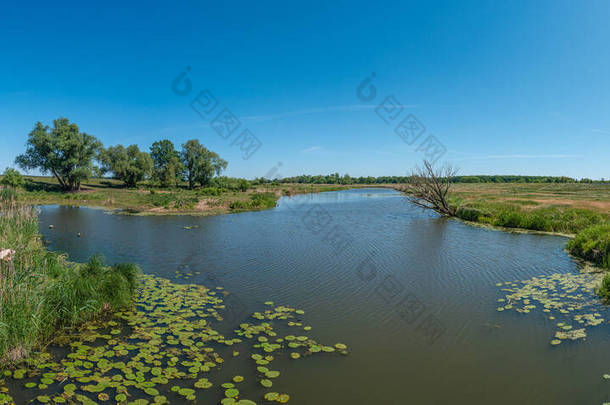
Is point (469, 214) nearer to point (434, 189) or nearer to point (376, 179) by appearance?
point (434, 189)

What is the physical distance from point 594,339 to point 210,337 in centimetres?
891

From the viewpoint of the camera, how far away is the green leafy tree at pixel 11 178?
41909mm

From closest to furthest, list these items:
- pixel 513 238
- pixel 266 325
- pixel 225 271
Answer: pixel 266 325 < pixel 225 271 < pixel 513 238

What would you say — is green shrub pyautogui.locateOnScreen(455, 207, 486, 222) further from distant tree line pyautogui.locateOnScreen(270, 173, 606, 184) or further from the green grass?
distant tree line pyautogui.locateOnScreen(270, 173, 606, 184)

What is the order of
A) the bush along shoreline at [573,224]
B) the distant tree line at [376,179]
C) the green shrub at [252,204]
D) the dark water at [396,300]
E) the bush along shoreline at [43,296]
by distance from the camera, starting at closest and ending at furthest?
the dark water at [396,300]
the bush along shoreline at [43,296]
the bush along shoreline at [573,224]
the green shrub at [252,204]
the distant tree line at [376,179]

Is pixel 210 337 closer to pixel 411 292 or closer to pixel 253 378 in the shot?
pixel 253 378

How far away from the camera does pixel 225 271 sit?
40.3 feet

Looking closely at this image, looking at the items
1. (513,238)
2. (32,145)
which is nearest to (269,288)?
(513,238)

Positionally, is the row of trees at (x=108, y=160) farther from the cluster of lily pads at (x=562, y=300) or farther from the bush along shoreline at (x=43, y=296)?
the cluster of lily pads at (x=562, y=300)

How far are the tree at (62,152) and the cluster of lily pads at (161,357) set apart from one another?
46587 mm

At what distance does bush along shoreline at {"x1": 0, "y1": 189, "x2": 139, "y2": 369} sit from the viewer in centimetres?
579

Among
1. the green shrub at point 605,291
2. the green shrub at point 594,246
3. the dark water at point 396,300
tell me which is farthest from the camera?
the green shrub at point 594,246

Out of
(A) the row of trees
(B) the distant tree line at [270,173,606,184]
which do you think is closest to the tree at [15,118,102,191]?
(A) the row of trees

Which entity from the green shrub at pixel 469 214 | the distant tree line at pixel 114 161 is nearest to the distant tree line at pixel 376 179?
the distant tree line at pixel 114 161
